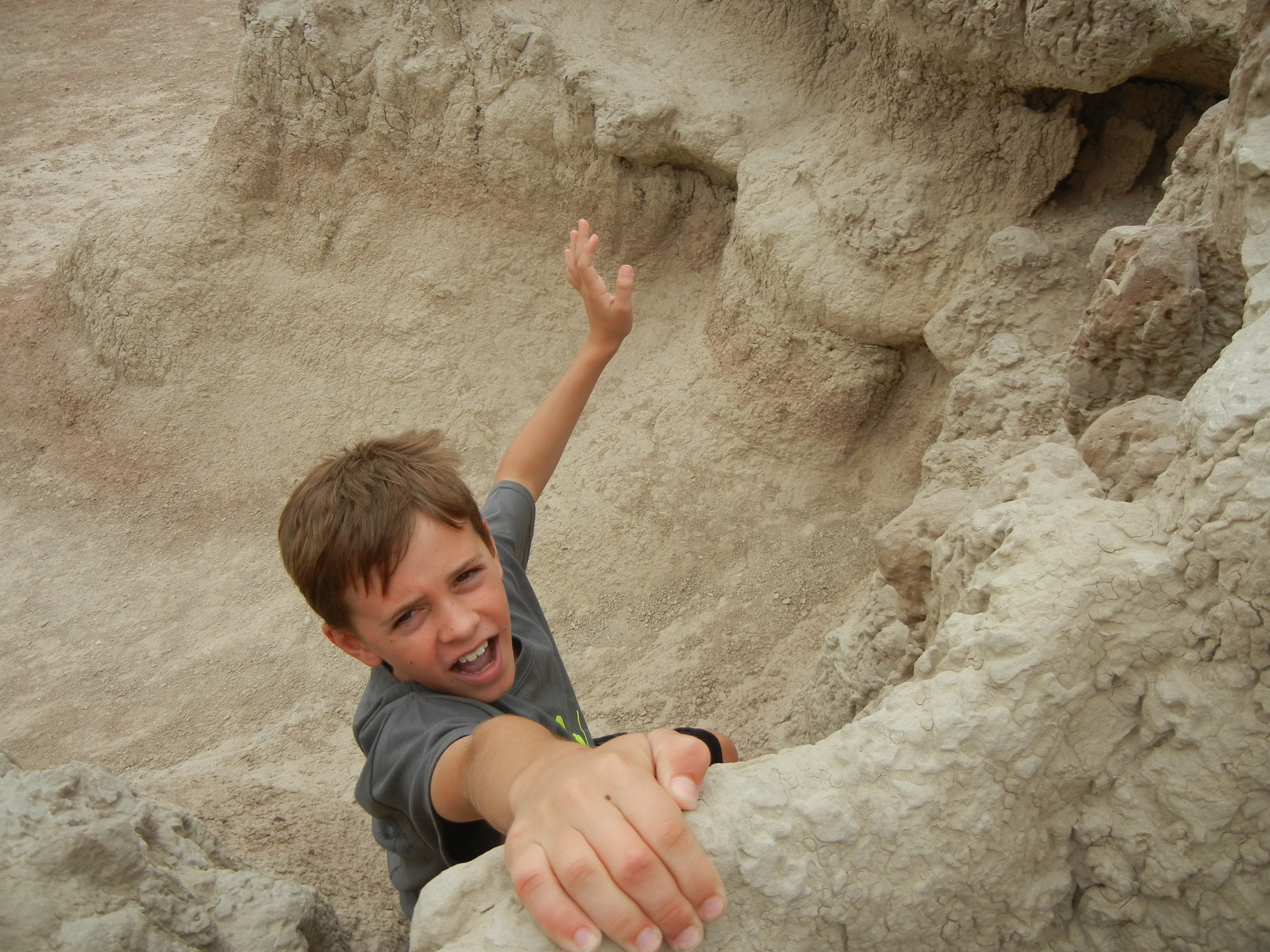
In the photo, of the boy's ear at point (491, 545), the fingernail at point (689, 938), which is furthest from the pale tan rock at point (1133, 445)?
the boy's ear at point (491, 545)

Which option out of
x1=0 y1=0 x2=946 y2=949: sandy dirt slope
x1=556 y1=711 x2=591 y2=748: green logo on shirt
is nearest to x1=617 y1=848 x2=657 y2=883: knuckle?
x1=556 y1=711 x2=591 y2=748: green logo on shirt

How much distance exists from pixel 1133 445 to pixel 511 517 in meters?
1.03

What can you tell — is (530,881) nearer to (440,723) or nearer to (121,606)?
(440,723)

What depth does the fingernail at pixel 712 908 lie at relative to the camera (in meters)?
0.82

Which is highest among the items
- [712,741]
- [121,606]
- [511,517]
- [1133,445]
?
[1133,445]

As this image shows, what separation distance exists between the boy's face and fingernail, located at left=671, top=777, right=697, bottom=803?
0.52m

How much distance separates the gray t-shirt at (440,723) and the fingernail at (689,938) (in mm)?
377

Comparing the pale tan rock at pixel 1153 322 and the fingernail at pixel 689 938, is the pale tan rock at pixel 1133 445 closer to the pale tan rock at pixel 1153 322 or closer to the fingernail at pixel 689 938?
the pale tan rock at pixel 1153 322

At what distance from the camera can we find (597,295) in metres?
1.81

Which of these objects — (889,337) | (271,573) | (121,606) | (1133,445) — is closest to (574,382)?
(1133,445)

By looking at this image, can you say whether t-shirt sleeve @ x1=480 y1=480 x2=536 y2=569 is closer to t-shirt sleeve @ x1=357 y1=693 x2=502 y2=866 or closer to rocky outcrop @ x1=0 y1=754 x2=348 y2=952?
t-shirt sleeve @ x1=357 y1=693 x2=502 y2=866

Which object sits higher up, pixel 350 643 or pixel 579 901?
pixel 579 901

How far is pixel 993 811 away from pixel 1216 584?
327mm

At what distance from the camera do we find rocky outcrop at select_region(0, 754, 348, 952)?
92cm
